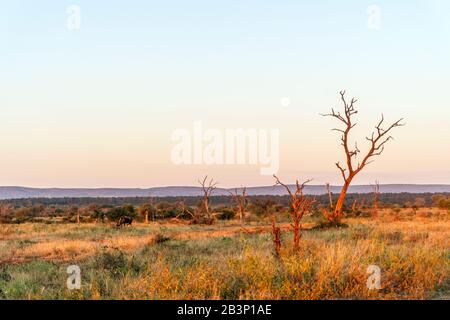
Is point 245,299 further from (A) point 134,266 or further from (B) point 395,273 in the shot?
(A) point 134,266

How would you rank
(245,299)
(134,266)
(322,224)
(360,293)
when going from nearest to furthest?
(245,299), (360,293), (134,266), (322,224)

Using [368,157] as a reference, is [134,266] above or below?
below

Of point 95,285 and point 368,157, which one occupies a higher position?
point 368,157

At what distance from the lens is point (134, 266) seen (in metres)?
10.5

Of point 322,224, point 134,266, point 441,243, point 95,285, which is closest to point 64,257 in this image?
point 134,266
